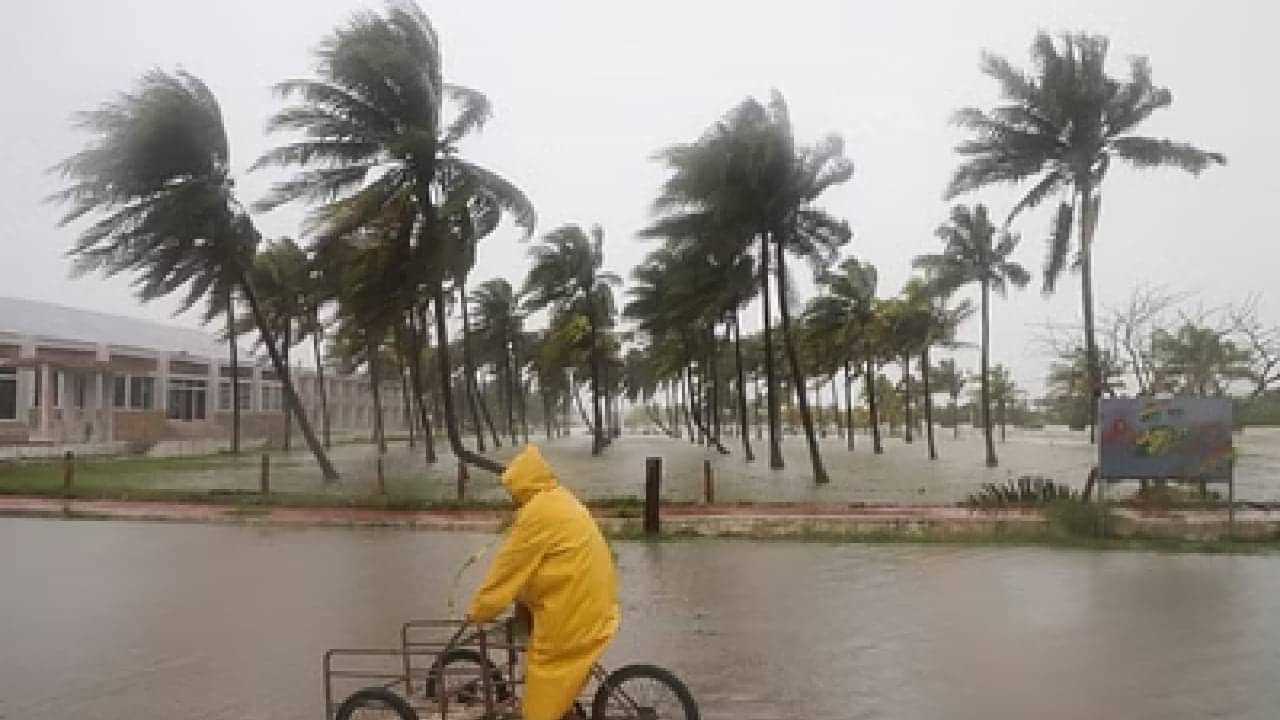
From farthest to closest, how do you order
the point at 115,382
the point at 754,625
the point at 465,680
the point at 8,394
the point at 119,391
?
1. the point at 119,391
2. the point at 115,382
3. the point at 8,394
4. the point at 754,625
5. the point at 465,680

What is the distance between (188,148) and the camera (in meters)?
28.9

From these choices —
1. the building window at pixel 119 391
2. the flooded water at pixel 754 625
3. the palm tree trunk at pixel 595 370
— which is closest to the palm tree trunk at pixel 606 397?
the palm tree trunk at pixel 595 370

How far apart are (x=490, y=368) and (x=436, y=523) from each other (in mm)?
50269

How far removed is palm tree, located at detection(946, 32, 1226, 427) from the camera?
26.3 m

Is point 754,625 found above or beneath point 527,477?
beneath

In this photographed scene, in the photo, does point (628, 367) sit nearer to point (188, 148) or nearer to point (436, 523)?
point (188, 148)

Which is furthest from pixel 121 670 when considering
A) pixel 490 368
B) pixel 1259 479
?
pixel 490 368

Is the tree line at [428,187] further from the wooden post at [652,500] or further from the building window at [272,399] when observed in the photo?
the building window at [272,399]

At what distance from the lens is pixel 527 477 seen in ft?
16.5

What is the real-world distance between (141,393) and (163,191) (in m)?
23.5

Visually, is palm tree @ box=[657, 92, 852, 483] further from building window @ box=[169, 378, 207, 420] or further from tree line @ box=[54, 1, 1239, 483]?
building window @ box=[169, 378, 207, 420]

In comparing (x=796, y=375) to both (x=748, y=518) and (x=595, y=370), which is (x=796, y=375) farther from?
(x=595, y=370)

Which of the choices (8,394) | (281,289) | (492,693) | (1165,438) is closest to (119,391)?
(8,394)

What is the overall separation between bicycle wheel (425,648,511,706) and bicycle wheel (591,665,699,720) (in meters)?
0.49
